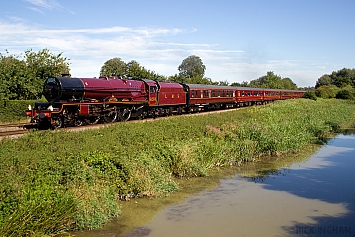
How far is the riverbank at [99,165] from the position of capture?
7844mm

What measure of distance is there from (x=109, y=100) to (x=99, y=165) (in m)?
12.2

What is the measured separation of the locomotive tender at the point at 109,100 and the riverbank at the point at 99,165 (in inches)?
180

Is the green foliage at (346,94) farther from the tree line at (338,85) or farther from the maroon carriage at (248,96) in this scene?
the maroon carriage at (248,96)

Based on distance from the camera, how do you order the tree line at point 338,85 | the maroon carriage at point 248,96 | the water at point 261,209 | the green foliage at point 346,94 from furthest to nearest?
1. the tree line at point 338,85
2. the green foliage at point 346,94
3. the maroon carriage at point 248,96
4. the water at point 261,209

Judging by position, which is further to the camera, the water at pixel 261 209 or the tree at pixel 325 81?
the tree at pixel 325 81

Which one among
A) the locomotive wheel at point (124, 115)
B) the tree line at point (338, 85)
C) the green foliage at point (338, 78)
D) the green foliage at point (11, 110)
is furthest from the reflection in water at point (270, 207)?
the green foliage at point (338, 78)

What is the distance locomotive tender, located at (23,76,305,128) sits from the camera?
753 inches

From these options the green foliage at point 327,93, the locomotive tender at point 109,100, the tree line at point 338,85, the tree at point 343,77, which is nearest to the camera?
the locomotive tender at point 109,100

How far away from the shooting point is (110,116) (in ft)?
75.8

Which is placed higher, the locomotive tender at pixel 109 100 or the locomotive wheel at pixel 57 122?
the locomotive tender at pixel 109 100

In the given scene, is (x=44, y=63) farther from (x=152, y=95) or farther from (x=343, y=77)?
(x=343, y=77)

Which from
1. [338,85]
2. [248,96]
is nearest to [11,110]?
[248,96]

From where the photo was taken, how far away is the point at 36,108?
18969mm

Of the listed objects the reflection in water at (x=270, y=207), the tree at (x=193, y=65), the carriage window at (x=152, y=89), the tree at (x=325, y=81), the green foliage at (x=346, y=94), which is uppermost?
the tree at (x=193, y=65)
